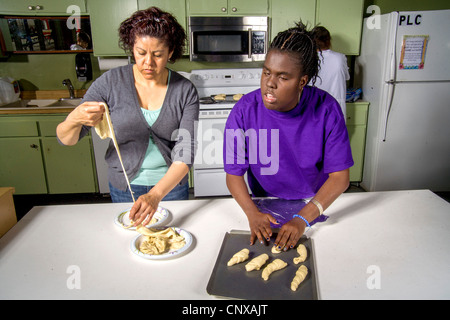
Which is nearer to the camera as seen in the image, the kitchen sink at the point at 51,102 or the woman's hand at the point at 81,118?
the woman's hand at the point at 81,118

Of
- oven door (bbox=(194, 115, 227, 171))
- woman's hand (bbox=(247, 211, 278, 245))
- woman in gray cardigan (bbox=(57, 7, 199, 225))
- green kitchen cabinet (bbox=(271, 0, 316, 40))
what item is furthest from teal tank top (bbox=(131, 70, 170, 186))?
green kitchen cabinet (bbox=(271, 0, 316, 40))

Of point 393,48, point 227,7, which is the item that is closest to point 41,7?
point 227,7

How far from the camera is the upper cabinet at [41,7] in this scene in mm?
3150

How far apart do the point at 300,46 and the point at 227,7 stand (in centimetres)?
233

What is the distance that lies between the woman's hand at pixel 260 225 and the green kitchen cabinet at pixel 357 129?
249 centimetres

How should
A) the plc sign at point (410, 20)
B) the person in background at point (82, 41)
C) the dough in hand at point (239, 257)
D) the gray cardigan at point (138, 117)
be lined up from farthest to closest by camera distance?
the person in background at point (82, 41), the plc sign at point (410, 20), the gray cardigan at point (138, 117), the dough in hand at point (239, 257)

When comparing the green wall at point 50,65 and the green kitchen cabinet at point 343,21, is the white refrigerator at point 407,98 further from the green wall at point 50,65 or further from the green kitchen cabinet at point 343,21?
the green wall at point 50,65

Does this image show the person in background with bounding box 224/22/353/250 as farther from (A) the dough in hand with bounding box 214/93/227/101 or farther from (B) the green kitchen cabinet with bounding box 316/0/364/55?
(B) the green kitchen cabinet with bounding box 316/0/364/55

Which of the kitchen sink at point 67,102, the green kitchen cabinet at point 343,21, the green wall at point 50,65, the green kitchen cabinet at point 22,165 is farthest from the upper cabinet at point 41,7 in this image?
the green kitchen cabinet at point 343,21

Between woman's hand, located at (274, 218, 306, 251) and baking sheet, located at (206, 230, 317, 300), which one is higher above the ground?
woman's hand, located at (274, 218, 306, 251)

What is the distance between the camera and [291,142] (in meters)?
1.34

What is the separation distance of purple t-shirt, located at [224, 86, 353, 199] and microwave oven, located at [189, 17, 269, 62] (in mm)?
2135

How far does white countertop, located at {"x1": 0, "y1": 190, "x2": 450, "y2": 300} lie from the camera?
914 mm

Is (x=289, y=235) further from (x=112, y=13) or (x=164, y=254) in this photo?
(x=112, y=13)
